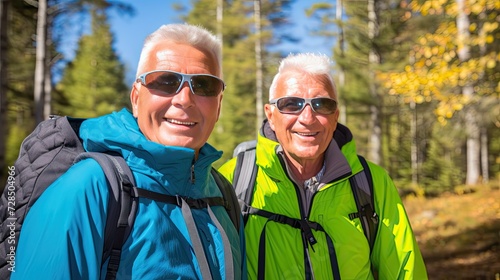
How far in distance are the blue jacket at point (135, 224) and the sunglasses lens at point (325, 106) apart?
3.15 feet

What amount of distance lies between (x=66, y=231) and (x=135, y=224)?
239 mm

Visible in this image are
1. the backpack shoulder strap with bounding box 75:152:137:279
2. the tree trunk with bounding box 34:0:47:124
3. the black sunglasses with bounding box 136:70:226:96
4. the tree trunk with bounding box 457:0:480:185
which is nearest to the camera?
the backpack shoulder strap with bounding box 75:152:137:279

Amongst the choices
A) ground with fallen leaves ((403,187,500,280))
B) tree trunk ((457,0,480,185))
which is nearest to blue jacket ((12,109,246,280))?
tree trunk ((457,0,480,185))

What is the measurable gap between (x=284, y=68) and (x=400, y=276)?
1499 millimetres

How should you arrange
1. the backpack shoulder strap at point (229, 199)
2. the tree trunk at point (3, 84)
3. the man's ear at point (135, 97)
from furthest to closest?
the tree trunk at point (3, 84) → the backpack shoulder strap at point (229, 199) → the man's ear at point (135, 97)

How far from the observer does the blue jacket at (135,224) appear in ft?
3.88

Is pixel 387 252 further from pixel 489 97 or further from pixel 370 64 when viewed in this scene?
pixel 370 64

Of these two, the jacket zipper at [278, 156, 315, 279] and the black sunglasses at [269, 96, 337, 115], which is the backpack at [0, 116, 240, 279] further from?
the black sunglasses at [269, 96, 337, 115]

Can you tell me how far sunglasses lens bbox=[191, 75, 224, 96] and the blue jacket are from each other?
0.86ft

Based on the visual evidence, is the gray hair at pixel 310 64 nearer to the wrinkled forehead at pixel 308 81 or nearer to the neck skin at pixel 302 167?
the wrinkled forehead at pixel 308 81

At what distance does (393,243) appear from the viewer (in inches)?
91.2

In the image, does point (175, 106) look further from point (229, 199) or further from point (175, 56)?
point (229, 199)

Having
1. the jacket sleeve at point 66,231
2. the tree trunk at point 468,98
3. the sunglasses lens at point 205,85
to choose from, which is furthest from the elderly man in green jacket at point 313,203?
the tree trunk at point 468,98

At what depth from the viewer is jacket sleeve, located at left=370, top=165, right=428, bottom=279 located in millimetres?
2291
